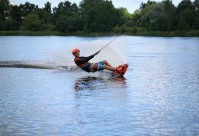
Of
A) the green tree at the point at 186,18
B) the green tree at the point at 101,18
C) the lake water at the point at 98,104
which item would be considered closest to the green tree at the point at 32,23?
→ the green tree at the point at 101,18

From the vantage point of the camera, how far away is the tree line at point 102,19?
133 metres

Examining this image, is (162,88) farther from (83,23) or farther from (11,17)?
(11,17)

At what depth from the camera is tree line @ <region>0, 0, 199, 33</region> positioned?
133 metres

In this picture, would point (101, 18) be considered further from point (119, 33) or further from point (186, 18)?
point (119, 33)

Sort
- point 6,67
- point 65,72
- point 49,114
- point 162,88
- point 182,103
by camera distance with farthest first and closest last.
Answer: point 6,67 → point 65,72 → point 162,88 → point 182,103 → point 49,114

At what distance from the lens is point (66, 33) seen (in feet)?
516

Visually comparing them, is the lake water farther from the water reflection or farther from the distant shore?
the distant shore

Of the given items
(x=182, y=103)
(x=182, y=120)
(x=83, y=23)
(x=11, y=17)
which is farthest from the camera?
(x=11, y=17)

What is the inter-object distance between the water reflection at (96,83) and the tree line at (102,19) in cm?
10830

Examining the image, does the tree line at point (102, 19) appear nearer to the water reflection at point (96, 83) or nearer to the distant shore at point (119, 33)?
the distant shore at point (119, 33)

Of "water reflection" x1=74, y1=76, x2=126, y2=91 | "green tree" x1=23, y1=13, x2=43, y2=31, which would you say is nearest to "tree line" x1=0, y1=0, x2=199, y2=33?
"green tree" x1=23, y1=13, x2=43, y2=31

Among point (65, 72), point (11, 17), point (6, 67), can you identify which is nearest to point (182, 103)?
point (65, 72)

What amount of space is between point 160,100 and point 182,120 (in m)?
3.33

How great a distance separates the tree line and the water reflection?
4264 inches
